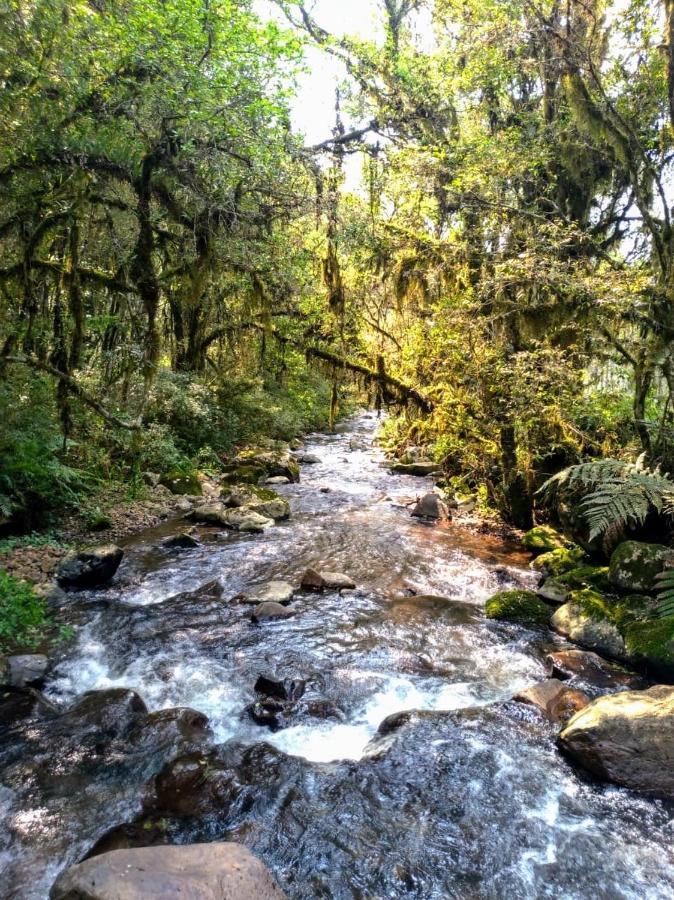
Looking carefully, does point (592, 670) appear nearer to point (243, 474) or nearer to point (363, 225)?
point (363, 225)

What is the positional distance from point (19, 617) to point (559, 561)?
24.6 feet

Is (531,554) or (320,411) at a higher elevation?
(320,411)

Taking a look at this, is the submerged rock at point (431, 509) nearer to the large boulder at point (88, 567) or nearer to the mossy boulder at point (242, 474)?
the mossy boulder at point (242, 474)

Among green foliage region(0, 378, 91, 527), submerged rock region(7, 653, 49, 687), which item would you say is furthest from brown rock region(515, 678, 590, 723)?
green foliage region(0, 378, 91, 527)

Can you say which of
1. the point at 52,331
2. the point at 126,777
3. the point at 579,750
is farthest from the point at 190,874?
the point at 52,331

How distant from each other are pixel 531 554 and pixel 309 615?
4560 mm

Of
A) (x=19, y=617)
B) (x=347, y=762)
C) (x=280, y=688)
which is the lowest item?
(x=347, y=762)

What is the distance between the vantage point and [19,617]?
5.97 meters

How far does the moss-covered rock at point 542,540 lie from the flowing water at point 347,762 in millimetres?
1968

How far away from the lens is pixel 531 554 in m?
9.50

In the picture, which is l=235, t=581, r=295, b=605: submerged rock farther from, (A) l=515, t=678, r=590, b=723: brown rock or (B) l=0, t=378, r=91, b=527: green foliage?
(B) l=0, t=378, r=91, b=527: green foliage

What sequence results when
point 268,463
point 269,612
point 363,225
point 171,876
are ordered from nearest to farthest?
point 171,876 < point 269,612 < point 363,225 < point 268,463

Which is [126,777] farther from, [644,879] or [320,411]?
[320,411]

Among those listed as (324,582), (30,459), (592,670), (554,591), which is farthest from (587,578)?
(30,459)
